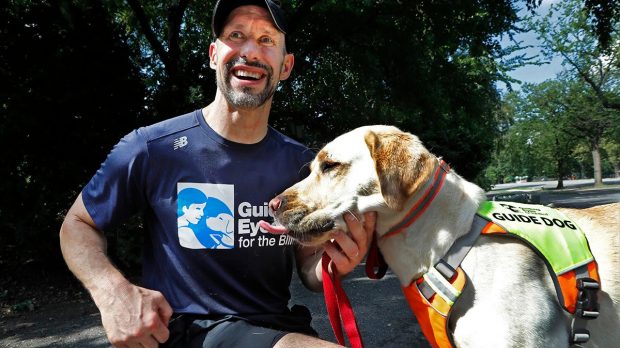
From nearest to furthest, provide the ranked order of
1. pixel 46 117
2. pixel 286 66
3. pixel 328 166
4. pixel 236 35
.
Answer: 1. pixel 236 35
2. pixel 328 166
3. pixel 286 66
4. pixel 46 117

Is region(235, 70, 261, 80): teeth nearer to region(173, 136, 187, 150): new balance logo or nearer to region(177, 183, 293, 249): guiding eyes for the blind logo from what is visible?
region(173, 136, 187, 150): new balance logo

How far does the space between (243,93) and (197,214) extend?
68cm

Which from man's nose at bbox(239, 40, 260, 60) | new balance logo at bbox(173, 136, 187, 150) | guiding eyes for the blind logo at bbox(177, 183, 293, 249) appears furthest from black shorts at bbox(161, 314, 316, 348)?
man's nose at bbox(239, 40, 260, 60)

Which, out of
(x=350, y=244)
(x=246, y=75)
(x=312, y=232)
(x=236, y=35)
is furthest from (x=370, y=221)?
(x=236, y=35)

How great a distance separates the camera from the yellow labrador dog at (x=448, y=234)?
1.97 m

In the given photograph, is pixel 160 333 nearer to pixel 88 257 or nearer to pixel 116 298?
pixel 116 298

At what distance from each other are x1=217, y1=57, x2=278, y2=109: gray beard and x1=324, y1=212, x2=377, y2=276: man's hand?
79 centimetres

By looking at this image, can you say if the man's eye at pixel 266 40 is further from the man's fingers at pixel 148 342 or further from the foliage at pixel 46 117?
the foliage at pixel 46 117

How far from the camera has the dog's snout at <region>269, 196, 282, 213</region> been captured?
84.9 inches

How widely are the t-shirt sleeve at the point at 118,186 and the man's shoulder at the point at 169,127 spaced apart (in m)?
0.06

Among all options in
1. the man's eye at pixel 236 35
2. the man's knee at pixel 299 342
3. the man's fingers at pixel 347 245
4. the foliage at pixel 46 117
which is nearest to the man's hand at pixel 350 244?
the man's fingers at pixel 347 245

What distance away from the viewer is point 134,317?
1.67m

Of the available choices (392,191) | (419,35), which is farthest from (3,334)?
(419,35)

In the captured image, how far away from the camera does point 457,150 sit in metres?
16.3
